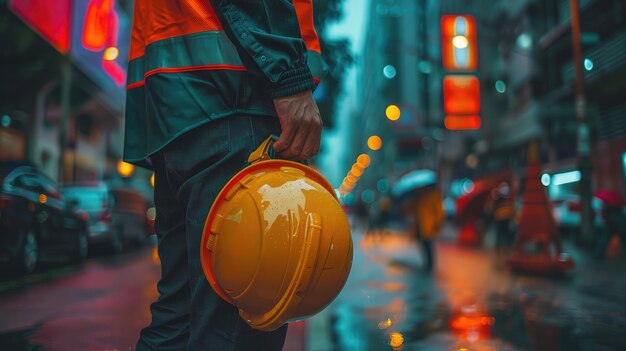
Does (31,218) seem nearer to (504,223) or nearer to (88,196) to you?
(88,196)

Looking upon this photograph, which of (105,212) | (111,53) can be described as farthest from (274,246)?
(111,53)

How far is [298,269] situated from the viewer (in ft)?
5.01

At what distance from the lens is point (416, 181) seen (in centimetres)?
1013

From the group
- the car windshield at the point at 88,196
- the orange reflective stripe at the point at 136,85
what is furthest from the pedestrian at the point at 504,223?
the orange reflective stripe at the point at 136,85

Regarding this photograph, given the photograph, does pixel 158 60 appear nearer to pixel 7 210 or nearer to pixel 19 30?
pixel 7 210

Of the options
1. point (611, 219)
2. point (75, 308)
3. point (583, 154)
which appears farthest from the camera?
point (583, 154)

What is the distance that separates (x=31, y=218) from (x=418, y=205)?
241 inches

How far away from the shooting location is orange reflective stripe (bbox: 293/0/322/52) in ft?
6.43

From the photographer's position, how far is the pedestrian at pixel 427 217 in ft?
30.8

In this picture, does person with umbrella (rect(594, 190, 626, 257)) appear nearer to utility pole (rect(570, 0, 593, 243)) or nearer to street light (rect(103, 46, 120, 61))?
utility pole (rect(570, 0, 593, 243))

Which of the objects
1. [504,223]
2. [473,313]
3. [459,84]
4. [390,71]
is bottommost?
[473,313]

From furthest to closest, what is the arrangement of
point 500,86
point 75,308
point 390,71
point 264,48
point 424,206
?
point 390,71
point 500,86
point 424,206
point 75,308
point 264,48

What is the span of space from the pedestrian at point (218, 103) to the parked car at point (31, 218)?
20.2 ft

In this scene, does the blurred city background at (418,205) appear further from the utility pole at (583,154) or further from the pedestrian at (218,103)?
the pedestrian at (218,103)
